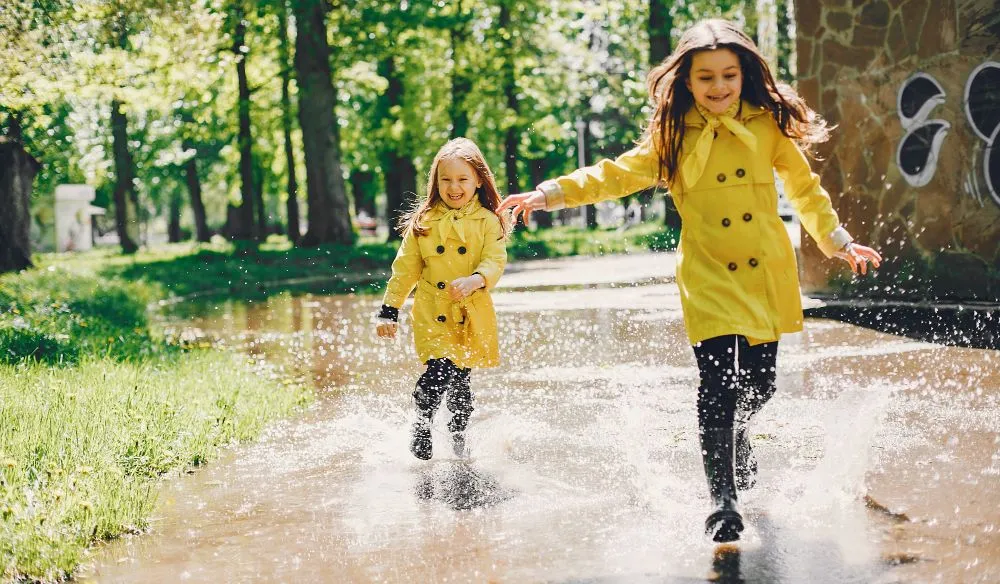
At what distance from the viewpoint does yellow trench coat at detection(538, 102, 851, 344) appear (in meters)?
4.25

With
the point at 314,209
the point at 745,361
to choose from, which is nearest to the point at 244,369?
the point at 745,361

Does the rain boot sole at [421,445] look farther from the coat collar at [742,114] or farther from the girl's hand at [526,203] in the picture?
the coat collar at [742,114]

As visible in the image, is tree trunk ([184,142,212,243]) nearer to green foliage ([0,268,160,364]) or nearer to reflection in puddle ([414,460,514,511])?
green foliage ([0,268,160,364])

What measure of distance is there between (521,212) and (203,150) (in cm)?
5028

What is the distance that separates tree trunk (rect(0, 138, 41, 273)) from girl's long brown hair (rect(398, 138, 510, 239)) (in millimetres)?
19162

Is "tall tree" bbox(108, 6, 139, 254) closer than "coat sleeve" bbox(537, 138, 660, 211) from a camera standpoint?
No

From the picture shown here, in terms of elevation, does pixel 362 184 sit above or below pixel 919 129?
above

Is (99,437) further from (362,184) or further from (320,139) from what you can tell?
(362,184)

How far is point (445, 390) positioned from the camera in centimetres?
563

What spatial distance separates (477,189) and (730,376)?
188 cm

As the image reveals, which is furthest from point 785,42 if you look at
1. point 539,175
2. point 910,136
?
point 910,136

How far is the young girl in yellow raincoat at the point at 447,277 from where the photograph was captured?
5453 millimetres

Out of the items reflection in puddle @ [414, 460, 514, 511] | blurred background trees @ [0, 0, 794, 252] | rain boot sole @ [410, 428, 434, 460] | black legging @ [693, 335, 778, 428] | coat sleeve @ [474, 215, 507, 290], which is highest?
blurred background trees @ [0, 0, 794, 252]

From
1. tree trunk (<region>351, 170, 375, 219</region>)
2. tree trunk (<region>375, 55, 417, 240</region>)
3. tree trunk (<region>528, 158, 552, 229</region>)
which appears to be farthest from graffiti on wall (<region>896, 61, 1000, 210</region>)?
tree trunk (<region>351, 170, 375, 219</region>)
